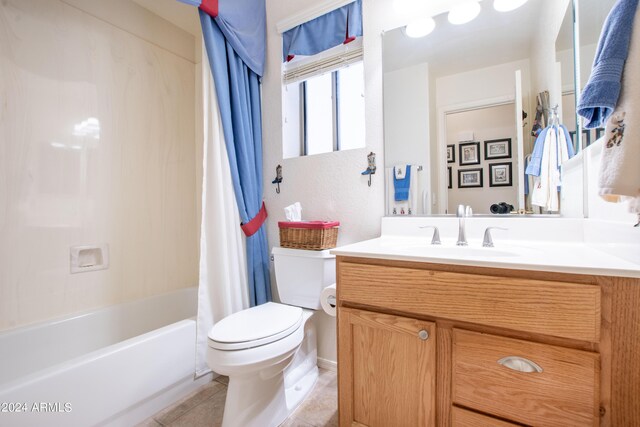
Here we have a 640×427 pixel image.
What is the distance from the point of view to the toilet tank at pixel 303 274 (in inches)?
58.0

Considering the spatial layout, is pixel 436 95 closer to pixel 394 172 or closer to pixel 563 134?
pixel 394 172

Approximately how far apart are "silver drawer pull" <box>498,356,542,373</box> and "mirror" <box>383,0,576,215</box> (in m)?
0.72

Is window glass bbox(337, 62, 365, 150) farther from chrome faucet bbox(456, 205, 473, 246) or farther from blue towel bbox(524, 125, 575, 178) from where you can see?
blue towel bbox(524, 125, 575, 178)

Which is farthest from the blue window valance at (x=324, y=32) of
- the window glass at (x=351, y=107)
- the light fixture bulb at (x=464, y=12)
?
the light fixture bulb at (x=464, y=12)

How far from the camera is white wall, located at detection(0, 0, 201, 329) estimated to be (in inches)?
56.0

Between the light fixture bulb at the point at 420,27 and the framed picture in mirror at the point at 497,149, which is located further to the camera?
the light fixture bulb at the point at 420,27

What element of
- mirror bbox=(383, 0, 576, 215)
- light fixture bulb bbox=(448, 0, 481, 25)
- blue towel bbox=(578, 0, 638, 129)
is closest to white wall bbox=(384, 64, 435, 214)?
mirror bbox=(383, 0, 576, 215)

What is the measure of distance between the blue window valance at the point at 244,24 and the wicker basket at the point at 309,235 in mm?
1122

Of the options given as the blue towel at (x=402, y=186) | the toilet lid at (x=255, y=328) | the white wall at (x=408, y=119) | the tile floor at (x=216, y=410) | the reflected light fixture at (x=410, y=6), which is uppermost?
the reflected light fixture at (x=410, y=6)

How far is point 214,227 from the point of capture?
1.57 metres

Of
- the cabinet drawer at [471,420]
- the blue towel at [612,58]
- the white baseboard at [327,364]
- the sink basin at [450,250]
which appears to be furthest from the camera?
the white baseboard at [327,364]

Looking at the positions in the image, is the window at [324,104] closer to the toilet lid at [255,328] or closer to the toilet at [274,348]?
the toilet at [274,348]

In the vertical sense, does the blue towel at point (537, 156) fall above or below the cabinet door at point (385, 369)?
above

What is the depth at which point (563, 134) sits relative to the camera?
3.71 ft
